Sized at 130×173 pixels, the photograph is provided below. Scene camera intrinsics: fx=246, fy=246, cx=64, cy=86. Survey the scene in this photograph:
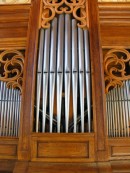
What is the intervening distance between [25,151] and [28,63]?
1094 mm

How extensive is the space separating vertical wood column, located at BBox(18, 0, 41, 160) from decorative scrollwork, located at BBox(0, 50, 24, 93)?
9.3 inches

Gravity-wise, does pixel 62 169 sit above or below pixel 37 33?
below

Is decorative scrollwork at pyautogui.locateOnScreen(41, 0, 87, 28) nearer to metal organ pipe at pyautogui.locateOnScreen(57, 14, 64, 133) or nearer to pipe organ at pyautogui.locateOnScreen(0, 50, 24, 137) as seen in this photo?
metal organ pipe at pyautogui.locateOnScreen(57, 14, 64, 133)

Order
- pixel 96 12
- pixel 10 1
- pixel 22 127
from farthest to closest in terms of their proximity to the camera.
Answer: pixel 10 1, pixel 96 12, pixel 22 127

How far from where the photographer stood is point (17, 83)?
3.27 meters

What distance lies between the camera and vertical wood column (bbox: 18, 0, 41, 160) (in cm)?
279

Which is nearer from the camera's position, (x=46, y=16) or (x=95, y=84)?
(x=95, y=84)

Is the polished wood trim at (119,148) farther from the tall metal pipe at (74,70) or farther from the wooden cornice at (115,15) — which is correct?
the wooden cornice at (115,15)

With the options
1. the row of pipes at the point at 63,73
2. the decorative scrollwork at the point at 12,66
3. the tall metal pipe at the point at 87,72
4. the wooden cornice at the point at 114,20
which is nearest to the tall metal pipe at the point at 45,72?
the row of pipes at the point at 63,73

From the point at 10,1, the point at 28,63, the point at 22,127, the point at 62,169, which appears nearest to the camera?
the point at 62,169

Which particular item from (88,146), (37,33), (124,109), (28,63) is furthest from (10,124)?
(124,109)

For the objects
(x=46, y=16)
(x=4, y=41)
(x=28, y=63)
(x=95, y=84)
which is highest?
(x=46, y=16)

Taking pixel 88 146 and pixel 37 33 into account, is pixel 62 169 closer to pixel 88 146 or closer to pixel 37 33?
pixel 88 146

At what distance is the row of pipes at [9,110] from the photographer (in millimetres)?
3141
